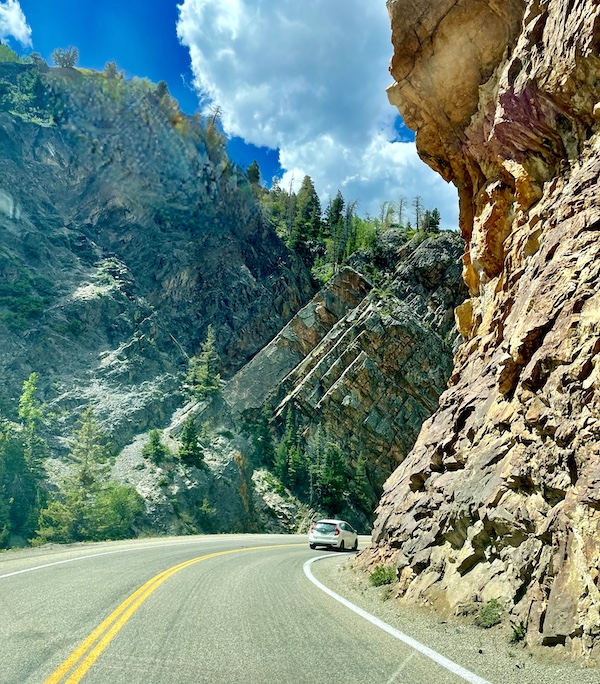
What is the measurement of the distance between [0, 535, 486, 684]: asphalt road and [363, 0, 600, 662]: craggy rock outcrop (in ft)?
6.82

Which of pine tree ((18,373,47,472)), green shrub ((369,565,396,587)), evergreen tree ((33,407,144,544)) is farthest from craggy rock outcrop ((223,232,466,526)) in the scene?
green shrub ((369,565,396,587))

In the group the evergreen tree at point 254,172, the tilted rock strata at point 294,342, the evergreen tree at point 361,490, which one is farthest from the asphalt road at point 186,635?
the evergreen tree at point 254,172

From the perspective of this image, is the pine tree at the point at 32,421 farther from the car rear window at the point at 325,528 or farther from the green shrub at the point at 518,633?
the green shrub at the point at 518,633

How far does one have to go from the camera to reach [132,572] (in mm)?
11656

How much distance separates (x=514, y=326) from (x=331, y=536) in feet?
50.9

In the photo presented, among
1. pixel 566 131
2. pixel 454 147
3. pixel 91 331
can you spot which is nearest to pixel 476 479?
pixel 566 131

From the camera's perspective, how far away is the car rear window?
23247mm

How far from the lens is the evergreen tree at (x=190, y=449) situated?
43.0m

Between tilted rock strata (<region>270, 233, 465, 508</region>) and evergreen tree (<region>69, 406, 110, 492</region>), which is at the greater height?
tilted rock strata (<region>270, 233, 465, 508</region>)

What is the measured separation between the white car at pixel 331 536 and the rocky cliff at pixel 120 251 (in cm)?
2849

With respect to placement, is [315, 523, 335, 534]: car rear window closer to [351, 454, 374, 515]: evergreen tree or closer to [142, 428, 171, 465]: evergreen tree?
[142, 428, 171, 465]: evergreen tree

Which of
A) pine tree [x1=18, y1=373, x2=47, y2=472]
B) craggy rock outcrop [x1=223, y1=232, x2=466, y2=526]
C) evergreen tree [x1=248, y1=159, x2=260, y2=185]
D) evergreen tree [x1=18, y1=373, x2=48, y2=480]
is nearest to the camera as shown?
evergreen tree [x1=18, y1=373, x2=48, y2=480]

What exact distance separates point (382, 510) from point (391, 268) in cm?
6379

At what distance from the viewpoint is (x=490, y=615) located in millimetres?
6832
